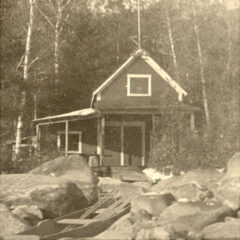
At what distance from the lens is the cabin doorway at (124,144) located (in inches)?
1009

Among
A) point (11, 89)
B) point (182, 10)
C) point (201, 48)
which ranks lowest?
point (11, 89)

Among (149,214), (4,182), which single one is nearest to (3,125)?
(4,182)

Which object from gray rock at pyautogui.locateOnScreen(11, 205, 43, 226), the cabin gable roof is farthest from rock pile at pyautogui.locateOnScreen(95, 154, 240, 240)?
the cabin gable roof

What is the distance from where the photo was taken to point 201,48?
105 ft

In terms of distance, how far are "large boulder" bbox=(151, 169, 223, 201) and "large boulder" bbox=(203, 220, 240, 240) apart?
3000mm

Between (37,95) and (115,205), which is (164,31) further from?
(115,205)

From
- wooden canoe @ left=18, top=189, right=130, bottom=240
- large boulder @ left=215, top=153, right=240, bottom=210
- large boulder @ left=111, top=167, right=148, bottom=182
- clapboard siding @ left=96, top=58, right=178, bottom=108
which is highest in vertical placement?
clapboard siding @ left=96, top=58, right=178, bottom=108

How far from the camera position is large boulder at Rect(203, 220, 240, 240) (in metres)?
10.7

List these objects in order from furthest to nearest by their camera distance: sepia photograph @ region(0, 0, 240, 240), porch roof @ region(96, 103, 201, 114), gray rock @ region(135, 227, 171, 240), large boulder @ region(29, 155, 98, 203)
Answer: porch roof @ region(96, 103, 201, 114)
large boulder @ region(29, 155, 98, 203)
sepia photograph @ region(0, 0, 240, 240)
gray rock @ region(135, 227, 171, 240)

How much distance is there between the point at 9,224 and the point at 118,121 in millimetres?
13720

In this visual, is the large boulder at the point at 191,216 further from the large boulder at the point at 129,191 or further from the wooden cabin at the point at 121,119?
the wooden cabin at the point at 121,119

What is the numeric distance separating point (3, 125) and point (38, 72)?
3.90m

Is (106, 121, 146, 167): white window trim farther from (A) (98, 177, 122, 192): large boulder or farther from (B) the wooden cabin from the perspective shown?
(A) (98, 177, 122, 192): large boulder

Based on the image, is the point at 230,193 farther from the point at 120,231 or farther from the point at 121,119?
the point at 121,119
